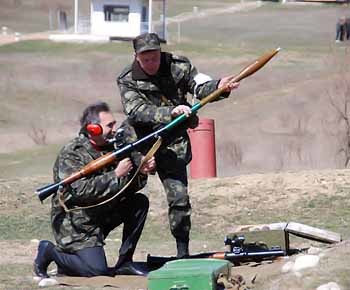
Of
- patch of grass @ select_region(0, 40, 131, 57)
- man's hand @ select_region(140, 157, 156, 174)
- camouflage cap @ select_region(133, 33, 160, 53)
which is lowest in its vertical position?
patch of grass @ select_region(0, 40, 131, 57)

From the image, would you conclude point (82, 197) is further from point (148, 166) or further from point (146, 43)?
point (146, 43)

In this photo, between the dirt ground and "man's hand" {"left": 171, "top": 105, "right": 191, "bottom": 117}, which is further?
the dirt ground

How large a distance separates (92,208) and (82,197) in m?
0.17

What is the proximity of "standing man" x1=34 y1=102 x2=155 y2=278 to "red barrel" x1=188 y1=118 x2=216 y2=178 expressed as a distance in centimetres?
641

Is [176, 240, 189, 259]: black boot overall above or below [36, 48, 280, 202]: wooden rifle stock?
below

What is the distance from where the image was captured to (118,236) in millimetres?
12180

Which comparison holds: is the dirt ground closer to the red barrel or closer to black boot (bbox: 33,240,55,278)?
black boot (bbox: 33,240,55,278)

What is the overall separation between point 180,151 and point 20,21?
65313mm

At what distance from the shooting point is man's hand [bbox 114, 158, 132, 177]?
26.7 feet

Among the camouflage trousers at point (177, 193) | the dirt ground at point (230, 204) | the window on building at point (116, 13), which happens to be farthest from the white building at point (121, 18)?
the camouflage trousers at point (177, 193)

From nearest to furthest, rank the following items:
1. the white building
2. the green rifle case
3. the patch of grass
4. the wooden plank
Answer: the green rifle case
the wooden plank
the patch of grass
the white building

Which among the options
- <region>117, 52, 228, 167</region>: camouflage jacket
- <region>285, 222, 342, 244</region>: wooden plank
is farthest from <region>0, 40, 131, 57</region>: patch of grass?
<region>117, 52, 228, 167</region>: camouflage jacket

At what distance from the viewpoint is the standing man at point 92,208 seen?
826 centimetres

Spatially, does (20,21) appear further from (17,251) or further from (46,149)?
(17,251)
